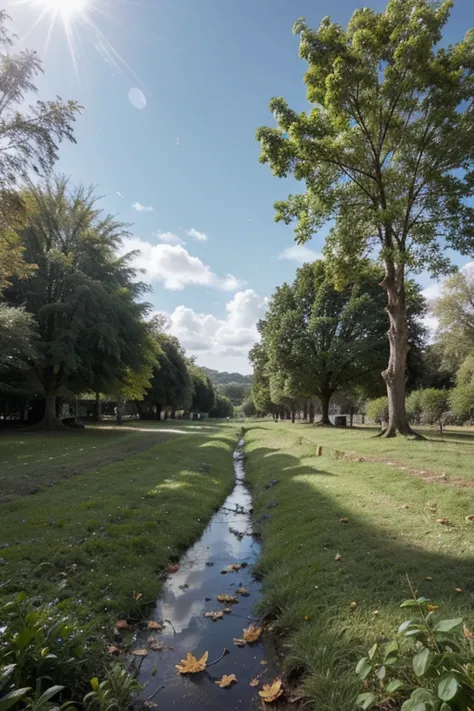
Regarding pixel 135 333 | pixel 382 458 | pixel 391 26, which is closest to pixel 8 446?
pixel 135 333

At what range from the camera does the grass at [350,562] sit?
3.44 metres

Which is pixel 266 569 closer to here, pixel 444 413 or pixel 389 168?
pixel 389 168

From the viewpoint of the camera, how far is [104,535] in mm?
6473

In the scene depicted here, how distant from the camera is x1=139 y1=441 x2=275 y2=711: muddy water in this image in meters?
3.40

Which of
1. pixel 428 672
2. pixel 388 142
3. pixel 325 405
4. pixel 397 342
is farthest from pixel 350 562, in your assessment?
pixel 325 405

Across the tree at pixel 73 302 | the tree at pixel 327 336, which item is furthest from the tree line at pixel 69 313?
the tree at pixel 327 336

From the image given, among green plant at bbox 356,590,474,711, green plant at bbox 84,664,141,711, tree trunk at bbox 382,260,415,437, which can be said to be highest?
tree trunk at bbox 382,260,415,437

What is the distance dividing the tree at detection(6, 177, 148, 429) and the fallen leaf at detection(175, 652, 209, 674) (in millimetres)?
20561

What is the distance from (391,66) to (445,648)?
16.7 meters

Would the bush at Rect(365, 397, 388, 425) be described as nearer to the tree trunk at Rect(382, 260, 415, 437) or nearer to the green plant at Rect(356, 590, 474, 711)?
the tree trunk at Rect(382, 260, 415, 437)

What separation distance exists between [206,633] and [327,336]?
27.9m

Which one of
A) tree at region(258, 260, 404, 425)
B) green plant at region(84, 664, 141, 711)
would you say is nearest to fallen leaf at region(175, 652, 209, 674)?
green plant at region(84, 664, 141, 711)

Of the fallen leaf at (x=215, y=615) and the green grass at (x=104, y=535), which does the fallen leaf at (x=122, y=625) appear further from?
the fallen leaf at (x=215, y=615)

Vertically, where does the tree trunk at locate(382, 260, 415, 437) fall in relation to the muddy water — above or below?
above
